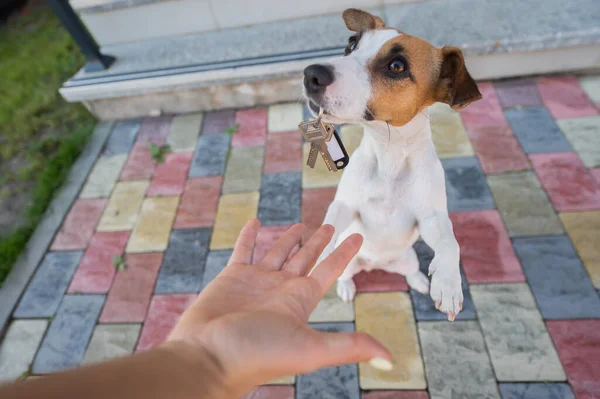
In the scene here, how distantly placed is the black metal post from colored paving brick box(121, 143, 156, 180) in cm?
106

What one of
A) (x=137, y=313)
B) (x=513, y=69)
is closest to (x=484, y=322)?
(x=137, y=313)

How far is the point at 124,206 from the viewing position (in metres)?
3.43

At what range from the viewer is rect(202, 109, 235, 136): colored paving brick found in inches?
154

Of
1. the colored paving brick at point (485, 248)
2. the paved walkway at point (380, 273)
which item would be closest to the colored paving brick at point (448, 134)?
the paved walkway at point (380, 273)

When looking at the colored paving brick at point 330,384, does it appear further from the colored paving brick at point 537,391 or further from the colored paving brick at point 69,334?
the colored paving brick at point 69,334

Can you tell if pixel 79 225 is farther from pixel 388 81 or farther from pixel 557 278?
pixel 557 278

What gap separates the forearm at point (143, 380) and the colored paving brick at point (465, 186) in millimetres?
2404

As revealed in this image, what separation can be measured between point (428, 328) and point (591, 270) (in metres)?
1.22

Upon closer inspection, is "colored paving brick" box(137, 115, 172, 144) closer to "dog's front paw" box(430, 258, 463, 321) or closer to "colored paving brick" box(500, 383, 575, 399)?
"dog's front paw" box(430, 258, 463, 321)

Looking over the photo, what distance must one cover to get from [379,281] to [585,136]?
2.31 metres

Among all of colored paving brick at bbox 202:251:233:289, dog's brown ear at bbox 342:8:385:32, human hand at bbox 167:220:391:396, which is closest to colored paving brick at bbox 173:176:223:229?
colored paving brick at bbox 202:251:233:289

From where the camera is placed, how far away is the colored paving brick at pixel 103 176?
141 inches

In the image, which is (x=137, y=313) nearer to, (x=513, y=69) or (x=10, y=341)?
(x=10, y=341)

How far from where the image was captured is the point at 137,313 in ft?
8.94
